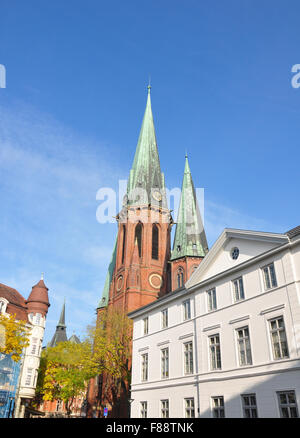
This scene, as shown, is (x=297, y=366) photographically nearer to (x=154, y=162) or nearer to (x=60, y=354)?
(x=60, y=354)

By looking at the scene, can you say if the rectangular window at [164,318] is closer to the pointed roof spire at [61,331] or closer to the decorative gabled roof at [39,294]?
the decorative gabled roof at [39,294]

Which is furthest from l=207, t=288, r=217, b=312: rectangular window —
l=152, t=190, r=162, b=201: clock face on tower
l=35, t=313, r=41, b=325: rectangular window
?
l=152, t=190, r=162, b=201: clock face on tower

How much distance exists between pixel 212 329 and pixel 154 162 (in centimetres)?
5851

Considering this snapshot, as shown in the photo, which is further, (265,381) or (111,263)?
(111,263)

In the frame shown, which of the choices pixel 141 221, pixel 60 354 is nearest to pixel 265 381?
pixel 60 354

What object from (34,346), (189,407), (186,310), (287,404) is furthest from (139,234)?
(287,404)

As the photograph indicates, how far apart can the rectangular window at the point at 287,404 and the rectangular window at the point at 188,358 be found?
27.3 ft

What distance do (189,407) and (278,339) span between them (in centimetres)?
923

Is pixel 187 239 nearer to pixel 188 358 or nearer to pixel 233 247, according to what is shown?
pixel 188 358

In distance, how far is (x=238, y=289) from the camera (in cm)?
2561

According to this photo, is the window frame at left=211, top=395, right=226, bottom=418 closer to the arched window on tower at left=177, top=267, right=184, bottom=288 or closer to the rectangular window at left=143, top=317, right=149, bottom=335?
the rectangular window at left=143, top=317, right=149, bottom=335

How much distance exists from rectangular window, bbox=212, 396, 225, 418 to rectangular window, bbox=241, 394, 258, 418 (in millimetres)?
1933

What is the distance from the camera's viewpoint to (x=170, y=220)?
250 ft

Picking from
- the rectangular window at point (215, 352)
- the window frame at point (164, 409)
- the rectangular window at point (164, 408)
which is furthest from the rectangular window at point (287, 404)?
the rectangular window at point (164, 408)
